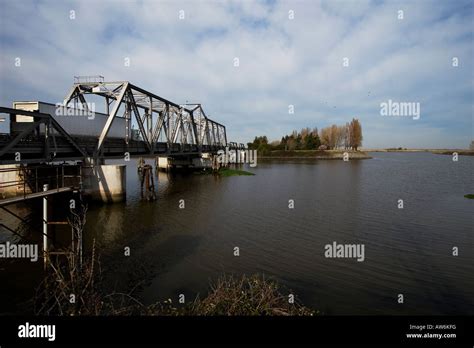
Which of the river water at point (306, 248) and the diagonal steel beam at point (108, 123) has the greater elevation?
the diagonal steel beam at point (108, 123)

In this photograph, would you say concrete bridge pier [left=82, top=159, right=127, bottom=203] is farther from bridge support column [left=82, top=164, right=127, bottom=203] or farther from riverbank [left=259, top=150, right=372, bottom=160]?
riverbank [left=259, top=150, right=372, bottom=160]

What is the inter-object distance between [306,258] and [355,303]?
393cm

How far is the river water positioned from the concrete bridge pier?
1.01 m

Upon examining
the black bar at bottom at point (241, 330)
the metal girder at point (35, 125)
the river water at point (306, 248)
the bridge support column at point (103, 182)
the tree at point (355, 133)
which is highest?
the tree at point (355, 133)

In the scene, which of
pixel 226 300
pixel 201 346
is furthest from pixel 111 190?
pixel 201 346

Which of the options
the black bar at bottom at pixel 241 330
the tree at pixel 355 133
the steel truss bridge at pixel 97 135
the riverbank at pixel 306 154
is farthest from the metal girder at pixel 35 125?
the tree at pixel 355 133

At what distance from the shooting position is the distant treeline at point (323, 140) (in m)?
136

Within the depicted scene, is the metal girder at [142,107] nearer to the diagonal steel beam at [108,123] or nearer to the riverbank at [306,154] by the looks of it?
the diagonal steel beam at [108,123]

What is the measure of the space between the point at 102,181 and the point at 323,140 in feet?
459

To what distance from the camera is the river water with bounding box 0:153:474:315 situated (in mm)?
9727

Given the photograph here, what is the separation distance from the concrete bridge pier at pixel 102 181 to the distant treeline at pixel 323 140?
11009cm

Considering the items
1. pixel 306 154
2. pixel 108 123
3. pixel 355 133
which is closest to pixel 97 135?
pixel 108 123

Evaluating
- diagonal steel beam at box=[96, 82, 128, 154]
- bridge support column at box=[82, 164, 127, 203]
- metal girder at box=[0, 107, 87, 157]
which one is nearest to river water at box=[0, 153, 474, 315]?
bridge support column at box=[82, 164, 127, 203]

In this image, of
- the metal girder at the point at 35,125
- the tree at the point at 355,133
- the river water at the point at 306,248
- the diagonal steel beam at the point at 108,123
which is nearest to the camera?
the river water at the point at 306,248
